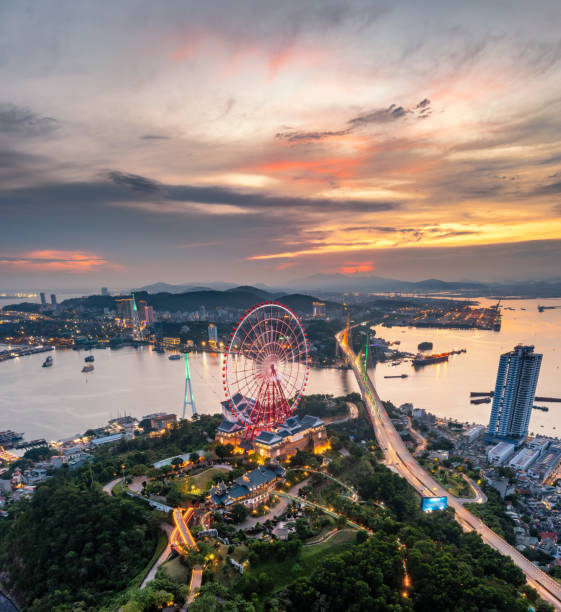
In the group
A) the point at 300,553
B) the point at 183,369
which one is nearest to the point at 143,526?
the point at 300,553

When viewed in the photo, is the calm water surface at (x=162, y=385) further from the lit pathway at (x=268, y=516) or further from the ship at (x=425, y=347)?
the lit pathway at (x=268, y=516)

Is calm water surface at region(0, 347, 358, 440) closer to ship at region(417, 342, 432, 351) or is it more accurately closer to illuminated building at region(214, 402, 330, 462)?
illuminated building at region(214, 402, 330, 462)

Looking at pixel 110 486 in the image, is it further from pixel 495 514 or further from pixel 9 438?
pixel 495 514

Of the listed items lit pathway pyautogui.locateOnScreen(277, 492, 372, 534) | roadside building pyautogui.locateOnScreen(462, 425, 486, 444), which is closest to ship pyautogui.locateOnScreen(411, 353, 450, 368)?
roadside building pyautogui.locateOnScreen(462, 425, 486, 444)

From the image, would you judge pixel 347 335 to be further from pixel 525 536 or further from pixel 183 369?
pixel 525 536

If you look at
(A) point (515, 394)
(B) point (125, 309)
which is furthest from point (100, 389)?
(B) point (125, 309)

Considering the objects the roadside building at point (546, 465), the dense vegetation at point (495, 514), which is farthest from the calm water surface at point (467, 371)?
the dense vegetation at point (495, 514)
